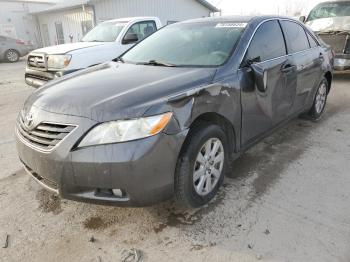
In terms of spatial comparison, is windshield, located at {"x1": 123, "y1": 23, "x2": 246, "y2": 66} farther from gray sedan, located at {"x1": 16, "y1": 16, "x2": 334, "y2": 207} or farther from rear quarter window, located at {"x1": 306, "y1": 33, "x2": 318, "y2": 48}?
rear quarter window, located at {"x1": 306, "y1": 33, "x2": 318, "y2": 48}

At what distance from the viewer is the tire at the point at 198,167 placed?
2635 mm

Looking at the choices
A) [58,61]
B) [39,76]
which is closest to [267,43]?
[58,61]

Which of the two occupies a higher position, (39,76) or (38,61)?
(38,61)

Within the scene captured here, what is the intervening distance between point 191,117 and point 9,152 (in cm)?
291

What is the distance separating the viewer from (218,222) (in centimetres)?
277

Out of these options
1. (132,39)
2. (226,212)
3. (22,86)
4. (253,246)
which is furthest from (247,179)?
(22,86)

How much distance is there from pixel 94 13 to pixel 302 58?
1555 centimetres

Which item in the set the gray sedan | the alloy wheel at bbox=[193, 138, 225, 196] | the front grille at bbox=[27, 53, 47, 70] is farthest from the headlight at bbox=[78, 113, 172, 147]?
the front grille at bbox=[27, 53, 47, 70]

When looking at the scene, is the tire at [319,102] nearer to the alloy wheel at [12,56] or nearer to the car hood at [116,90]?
the car hood at [116,90]

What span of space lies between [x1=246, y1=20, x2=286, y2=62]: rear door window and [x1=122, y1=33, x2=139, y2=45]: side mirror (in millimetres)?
4051

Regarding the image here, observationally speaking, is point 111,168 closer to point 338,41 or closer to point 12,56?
point 338,41

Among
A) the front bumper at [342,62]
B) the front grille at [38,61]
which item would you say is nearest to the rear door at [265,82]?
the front grille at [38,61]

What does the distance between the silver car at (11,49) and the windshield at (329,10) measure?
1405 centimetres

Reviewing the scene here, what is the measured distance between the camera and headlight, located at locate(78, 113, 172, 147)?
232 centimetres
